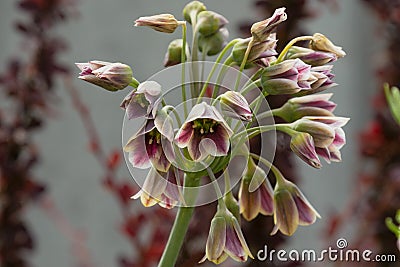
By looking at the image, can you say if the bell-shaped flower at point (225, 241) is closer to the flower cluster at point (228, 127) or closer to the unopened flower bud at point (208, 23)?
the flower cluster at point (228, 127)

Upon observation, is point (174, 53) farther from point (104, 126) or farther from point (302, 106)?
point (104, 126)

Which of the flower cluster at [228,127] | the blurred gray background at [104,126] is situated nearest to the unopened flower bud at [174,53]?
the flower cluster at [228,127]

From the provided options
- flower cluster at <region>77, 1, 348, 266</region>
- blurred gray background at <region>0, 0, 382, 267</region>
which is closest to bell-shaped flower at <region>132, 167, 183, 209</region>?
flower cluster at <region>77, 1, 348, 266</region>

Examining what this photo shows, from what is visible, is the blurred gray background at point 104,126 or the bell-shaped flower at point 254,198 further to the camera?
the blurred gray background at point 104,126

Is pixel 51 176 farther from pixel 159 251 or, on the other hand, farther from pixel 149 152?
pixel 149 152

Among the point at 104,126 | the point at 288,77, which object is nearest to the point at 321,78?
the point at 288,77

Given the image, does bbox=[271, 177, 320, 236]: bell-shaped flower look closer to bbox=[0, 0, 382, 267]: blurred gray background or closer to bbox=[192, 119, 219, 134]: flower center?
bbox=[192, 119, 219, 134]: flower center

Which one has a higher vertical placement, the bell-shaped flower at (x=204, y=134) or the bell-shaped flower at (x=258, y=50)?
the bell-shaped flower at (x=258, y=50)
